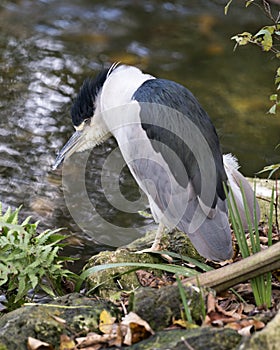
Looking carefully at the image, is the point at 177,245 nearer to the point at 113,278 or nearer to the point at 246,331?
the point at 113,278

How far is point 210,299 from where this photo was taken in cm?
282

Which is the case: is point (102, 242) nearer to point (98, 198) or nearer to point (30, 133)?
point (98, 198)

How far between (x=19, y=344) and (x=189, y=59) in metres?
6.27

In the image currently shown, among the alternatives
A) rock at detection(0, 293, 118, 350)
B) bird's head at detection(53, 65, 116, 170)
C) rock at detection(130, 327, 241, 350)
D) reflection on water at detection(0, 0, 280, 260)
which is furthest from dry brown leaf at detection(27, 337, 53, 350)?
reflection on water at detection(0, 0, 280, 260)

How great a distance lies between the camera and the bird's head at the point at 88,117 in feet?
14.7

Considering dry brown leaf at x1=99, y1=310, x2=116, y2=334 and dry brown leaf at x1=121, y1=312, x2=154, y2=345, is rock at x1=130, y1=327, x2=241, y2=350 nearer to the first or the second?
dry brown leaf at x1=121, y1=312, x2=154, y2=345

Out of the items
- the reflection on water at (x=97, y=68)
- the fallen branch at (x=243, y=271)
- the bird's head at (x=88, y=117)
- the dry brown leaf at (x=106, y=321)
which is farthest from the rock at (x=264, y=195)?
the dry brown leaf at (x=106, y=321)

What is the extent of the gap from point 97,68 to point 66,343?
18.8 ft

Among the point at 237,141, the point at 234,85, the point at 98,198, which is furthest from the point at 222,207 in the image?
the point at 234,85

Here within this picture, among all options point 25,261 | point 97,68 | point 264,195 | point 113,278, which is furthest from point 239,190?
point 97,68

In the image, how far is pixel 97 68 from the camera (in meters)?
8.14

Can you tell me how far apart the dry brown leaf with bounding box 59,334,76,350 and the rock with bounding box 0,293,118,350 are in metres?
0.04

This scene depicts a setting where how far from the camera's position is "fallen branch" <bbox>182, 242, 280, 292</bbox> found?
9.61 feet

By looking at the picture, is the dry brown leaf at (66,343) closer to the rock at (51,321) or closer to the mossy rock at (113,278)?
the rock at (51,321)
